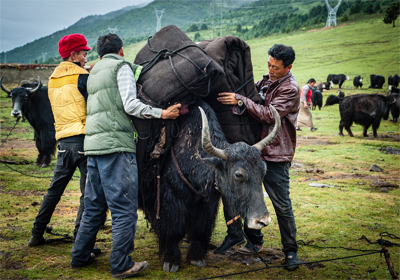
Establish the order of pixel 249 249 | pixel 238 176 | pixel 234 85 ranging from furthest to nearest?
pixel 249 249 → pixel 234 85 → pixel 238 176

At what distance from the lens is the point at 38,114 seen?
24.4 feet

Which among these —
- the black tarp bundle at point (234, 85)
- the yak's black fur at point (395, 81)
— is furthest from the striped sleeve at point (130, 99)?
the yak's black fur at point (395, 81)

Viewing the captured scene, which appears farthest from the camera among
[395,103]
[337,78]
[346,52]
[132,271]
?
[346,52]

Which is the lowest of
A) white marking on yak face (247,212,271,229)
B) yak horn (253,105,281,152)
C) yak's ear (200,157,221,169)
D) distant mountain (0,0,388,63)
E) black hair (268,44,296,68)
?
white marking on yak face (247,212,271,229)

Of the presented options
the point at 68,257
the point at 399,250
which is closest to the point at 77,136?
the point at 68,257

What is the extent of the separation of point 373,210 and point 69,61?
16.1 ft

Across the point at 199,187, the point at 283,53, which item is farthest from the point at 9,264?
the point at 283,53

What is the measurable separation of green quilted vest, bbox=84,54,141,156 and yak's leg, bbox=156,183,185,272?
0.65 m

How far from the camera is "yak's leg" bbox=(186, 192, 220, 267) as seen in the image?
3.14 meters

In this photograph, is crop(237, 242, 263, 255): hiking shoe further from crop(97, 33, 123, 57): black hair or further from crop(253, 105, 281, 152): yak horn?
crop(97, 33, 123, 57): black hair

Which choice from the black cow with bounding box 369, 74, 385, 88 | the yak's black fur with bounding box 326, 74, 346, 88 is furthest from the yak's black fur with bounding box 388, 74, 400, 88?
the yak's black fur with bounding box 326, 74, 346, 88

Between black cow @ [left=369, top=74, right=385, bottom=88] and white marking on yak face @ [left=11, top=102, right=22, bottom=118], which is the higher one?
white marking on yak face @ [left=11, top=102, right=22, bottom=118]

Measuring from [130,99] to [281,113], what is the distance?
5.08 ft

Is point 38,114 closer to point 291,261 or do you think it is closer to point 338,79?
point 291,261
